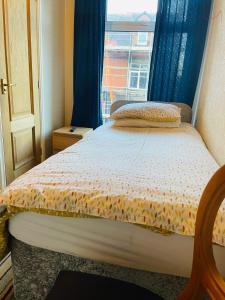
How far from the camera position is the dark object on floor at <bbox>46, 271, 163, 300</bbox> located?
0.79 meters

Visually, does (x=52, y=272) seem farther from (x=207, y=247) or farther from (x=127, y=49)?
(x=127, y=49)

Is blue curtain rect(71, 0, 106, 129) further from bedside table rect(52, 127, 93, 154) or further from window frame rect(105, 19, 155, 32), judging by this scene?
bedside table rect(52, 127, 93, 154)

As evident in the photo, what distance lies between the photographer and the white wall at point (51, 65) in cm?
271

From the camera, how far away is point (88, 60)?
10.2 feet

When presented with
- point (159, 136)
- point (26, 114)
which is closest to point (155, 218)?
point (159, 136)

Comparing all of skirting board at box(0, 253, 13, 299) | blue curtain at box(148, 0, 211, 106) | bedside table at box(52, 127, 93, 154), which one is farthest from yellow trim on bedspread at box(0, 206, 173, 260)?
blue curtain at box(148, 0, 211, 106)

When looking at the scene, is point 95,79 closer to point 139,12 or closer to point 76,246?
point 139,12

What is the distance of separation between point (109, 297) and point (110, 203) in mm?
319

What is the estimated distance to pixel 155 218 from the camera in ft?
2.88

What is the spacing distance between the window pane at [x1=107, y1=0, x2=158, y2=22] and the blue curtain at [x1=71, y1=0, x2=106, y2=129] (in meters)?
0.17

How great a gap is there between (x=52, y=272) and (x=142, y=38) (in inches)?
117

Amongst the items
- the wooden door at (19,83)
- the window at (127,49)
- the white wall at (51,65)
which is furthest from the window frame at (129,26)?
the wooden door at (19,83)

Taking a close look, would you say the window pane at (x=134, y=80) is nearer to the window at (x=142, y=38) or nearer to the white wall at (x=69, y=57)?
the window at (x=142, y=38)

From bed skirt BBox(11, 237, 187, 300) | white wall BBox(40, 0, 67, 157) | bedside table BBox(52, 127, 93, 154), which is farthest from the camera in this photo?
bedside table BBox(52, 127, 93, 154)
